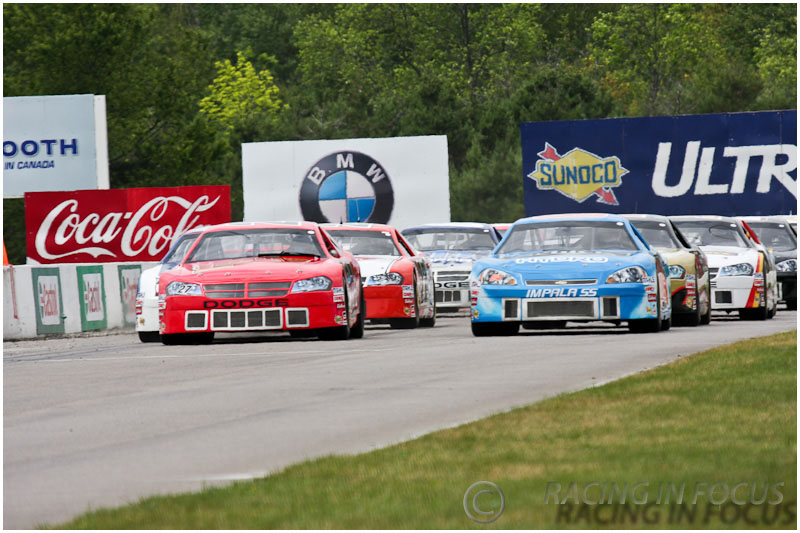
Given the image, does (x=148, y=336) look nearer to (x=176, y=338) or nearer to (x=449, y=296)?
(x=176, y=338)

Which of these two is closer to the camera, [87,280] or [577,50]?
[87,280]

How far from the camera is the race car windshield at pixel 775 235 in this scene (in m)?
27.2

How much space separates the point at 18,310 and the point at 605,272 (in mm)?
8389

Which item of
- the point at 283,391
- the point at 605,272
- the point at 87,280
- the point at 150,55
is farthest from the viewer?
the point at 150,55

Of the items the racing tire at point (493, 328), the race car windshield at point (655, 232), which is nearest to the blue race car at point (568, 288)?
the racing tire at point (493, 328)

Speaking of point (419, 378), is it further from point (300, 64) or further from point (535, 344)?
point (300, 64)

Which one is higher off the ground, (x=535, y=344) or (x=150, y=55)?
(x=150, y=55)

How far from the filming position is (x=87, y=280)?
2414 centimetres

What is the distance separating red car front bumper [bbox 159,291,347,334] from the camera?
699 inches

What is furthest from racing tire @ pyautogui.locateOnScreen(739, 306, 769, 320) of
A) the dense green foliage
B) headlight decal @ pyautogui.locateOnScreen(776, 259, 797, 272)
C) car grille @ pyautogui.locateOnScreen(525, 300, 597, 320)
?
the dense green foliage

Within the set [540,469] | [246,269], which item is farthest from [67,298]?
[540,469]

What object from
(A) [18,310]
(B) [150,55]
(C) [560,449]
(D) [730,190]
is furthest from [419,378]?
(B) [150,55]

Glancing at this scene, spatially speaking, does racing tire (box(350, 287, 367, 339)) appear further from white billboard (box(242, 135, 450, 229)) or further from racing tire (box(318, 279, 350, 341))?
white billboard (box(242, 135, 450, 229))

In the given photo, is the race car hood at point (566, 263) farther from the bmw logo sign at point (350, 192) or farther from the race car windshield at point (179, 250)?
the bmw logo sign at point (350, 192)
